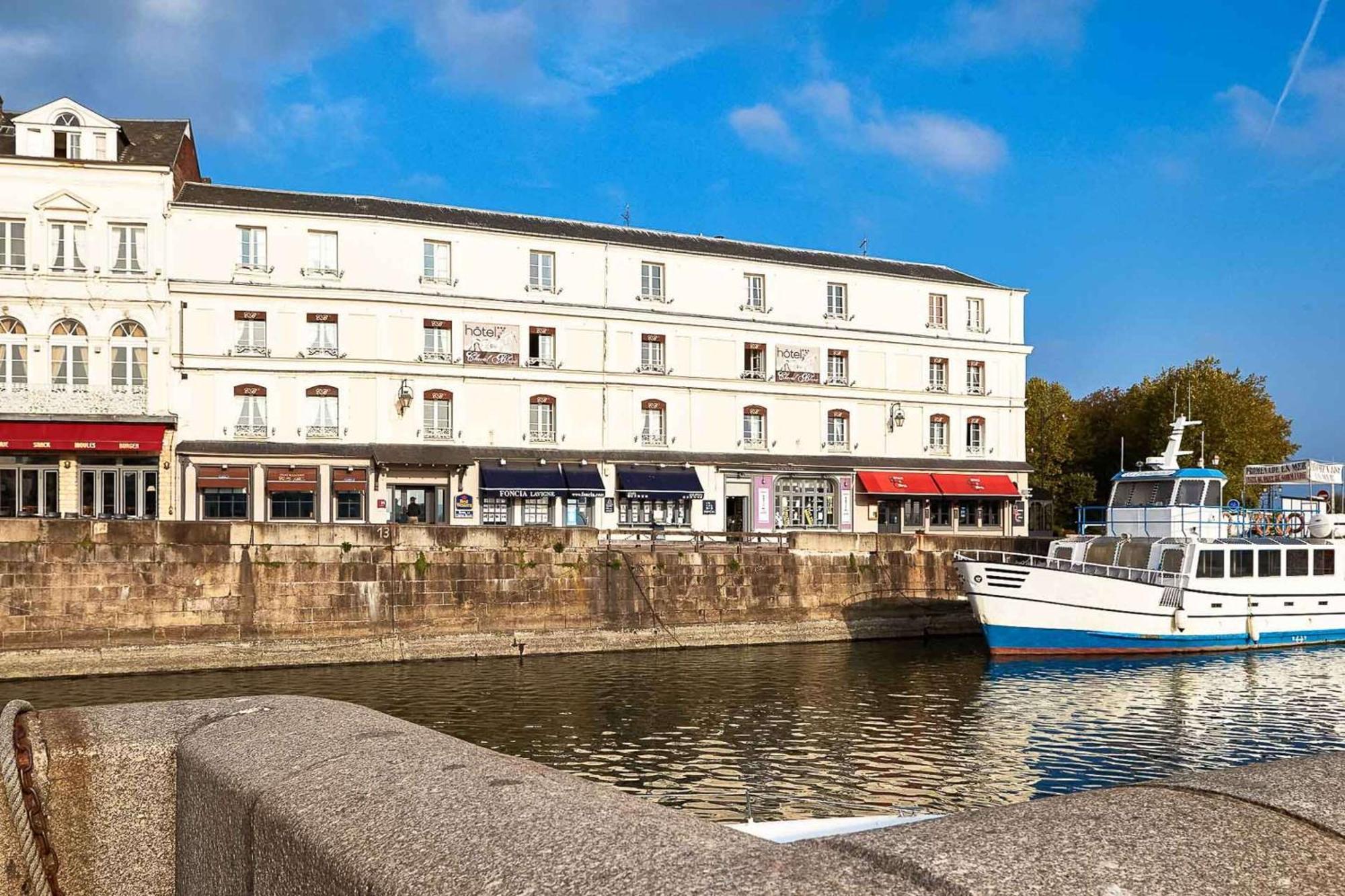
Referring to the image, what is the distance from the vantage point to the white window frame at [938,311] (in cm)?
4941

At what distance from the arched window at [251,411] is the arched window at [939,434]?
27294 mm

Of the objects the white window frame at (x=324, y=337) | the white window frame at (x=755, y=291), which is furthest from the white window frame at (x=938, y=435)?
the white window frame at (x=324, y=337)

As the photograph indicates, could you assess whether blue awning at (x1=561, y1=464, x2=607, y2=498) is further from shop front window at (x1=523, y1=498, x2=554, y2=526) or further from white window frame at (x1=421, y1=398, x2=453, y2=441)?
white window frame at (x1=421, y1=398, x2=453, y2=441)

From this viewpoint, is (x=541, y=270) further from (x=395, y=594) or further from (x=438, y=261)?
(x=395, y=594)

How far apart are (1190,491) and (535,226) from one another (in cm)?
2621

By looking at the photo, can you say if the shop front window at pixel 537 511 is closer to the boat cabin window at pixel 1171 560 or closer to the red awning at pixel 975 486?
the red awning at pixel 975 486

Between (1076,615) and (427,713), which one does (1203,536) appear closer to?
(1076,615)

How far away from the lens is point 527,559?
29.7 meters

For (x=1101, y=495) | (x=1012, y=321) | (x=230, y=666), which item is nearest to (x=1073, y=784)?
(x=230, y=666)

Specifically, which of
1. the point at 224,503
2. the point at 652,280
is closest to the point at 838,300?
the point at 652,280

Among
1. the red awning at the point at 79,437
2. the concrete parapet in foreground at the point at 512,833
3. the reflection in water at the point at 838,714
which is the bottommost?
the reflection in water at the point at 838,714

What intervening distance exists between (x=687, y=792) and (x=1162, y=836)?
13.7 meters

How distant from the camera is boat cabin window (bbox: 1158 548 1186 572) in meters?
31.0

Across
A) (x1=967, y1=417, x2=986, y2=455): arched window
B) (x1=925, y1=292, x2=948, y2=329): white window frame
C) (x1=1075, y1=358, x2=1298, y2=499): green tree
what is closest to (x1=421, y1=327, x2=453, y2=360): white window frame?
(x1=925, y1=292, x2=948, y2=329): white window frame
